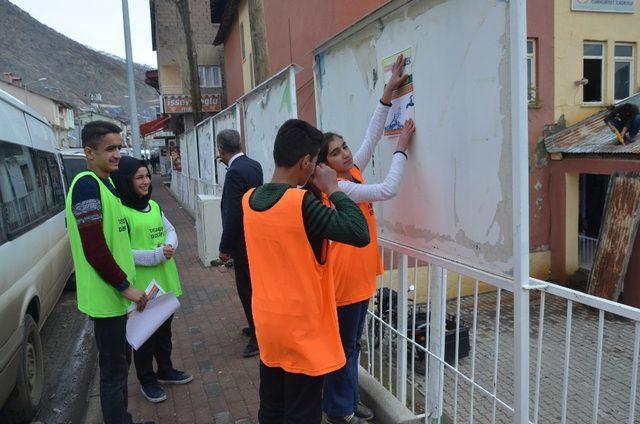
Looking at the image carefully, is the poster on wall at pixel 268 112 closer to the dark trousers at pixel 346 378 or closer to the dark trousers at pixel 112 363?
the dark trousers at pixel 346 378

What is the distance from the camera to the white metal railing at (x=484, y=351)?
198cm

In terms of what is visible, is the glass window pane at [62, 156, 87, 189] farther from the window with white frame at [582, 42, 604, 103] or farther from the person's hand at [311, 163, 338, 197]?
the window with white frame at [582, 42, 604, 103]

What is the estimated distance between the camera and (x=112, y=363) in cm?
278

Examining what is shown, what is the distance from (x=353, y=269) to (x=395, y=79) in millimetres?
1063

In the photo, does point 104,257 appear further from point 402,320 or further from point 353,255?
point 402,320

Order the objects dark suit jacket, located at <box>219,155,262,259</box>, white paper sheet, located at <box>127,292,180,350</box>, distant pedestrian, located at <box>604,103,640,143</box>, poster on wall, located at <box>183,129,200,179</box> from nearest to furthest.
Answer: white paper sheet, located at <box>127,292,180,350</box> → dark suit jacket, located at <box>219,155,262,259</box> → distant pedestrian, located at <box>604,103,640,143</box> → poster on wall, located at <box>183,129,200,179</box>

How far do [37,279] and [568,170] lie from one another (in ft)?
35.6

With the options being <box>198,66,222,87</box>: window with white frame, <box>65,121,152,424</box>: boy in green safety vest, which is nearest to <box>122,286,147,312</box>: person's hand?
<box>65,121,152,424</box>: boy in green safety vest

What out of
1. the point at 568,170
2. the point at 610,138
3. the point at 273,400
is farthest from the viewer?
the point at 568,170

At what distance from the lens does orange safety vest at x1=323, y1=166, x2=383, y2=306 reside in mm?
2621

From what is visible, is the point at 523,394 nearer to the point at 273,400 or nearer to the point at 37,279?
the point at 273,400

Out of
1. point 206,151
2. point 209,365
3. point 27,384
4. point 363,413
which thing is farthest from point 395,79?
point 206,151

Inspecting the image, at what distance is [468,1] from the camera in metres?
2.06

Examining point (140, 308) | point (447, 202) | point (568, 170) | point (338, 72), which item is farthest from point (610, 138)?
point (140, 308)
